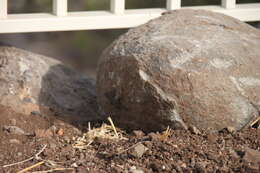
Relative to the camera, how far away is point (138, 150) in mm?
3260

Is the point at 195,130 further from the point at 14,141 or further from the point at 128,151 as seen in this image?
the point at 14,141

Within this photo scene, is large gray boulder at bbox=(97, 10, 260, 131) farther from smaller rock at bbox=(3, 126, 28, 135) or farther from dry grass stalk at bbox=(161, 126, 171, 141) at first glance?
smaller rock at bbox=(3, 126, 28, 135)

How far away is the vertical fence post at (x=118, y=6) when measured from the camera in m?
4.39

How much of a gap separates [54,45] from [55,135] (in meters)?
3.28

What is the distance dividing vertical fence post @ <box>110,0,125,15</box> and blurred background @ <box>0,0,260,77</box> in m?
2.01

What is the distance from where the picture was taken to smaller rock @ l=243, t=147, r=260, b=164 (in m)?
3.14

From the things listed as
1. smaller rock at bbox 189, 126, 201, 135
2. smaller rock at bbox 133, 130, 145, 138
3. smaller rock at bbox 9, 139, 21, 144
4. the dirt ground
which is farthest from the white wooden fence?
smaller rock at bbox 189, 126, 201, 135

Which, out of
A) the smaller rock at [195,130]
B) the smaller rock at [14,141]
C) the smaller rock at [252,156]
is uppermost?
the smaller rock at [195,130]

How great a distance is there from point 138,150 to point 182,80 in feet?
1.66

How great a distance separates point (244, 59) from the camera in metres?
3.60

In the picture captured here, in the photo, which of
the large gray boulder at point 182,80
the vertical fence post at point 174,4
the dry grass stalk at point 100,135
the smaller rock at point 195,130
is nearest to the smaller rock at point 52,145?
the dry grass stalk at point 100,135

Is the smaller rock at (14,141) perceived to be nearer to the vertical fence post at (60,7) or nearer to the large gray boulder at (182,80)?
the large gray boulder at (182,80)

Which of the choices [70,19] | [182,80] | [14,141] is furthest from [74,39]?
[182,80]

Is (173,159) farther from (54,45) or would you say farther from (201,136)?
(54,45)
